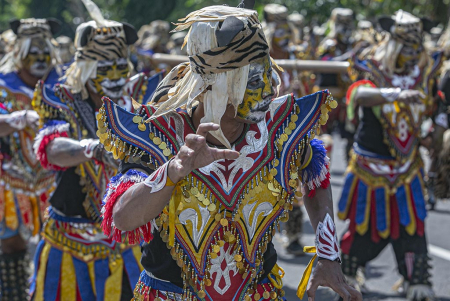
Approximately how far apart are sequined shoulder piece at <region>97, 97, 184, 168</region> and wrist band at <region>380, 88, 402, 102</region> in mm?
2914

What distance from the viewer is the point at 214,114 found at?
2.88 metres

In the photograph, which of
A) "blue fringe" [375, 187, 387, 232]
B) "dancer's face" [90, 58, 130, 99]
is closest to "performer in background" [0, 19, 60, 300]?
"dancer's face" [90, 58, 130, 99]

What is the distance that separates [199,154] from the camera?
2521 mm

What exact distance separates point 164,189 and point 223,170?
1.45 ft

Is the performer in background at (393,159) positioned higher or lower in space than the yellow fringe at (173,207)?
lower

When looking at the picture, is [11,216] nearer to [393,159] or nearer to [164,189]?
[393,159]

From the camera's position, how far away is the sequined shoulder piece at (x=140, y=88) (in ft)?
15.3

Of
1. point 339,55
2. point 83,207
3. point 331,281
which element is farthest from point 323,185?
point 339,55

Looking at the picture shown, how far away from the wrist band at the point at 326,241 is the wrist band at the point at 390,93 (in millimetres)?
2639

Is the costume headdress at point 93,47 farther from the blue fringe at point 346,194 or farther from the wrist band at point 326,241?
the blue fringe at point 346,194

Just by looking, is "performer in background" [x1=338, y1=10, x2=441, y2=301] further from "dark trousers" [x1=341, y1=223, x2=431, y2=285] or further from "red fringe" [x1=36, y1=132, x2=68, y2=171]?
"red fringe" [x1=36, y1=132, x2=68, y2=171]

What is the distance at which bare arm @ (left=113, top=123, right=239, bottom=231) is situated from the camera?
2512 mm

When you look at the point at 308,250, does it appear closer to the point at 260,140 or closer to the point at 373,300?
the point at 260,140

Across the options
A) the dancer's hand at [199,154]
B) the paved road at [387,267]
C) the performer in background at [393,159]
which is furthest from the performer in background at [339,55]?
the dancer's hand at [199,154]
